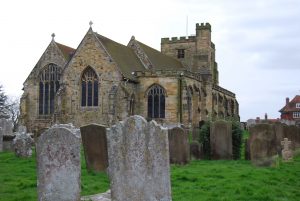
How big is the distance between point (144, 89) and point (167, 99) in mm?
1959

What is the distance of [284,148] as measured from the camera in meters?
16.3

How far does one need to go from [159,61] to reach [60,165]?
116ft

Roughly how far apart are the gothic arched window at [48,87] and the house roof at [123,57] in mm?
4835

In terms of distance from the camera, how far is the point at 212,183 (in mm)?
11094

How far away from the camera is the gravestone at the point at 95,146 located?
487 inches

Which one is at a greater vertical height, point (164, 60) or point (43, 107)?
point (164, 60)

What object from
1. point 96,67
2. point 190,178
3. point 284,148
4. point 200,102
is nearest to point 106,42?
point 96,67

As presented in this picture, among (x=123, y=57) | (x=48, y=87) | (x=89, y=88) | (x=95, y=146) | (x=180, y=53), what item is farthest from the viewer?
(x=180, y=53)

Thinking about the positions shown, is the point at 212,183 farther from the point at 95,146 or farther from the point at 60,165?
the point at 60,165

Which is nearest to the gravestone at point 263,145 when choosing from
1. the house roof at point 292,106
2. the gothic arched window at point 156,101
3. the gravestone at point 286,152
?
the gravestone at point 286,152

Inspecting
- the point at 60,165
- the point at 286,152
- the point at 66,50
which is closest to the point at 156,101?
the point at 66,50

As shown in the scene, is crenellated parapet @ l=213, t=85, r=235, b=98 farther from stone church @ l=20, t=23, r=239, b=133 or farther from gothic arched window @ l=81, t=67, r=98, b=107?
gothic arched window @ l=81, t=67, r=98, b=107

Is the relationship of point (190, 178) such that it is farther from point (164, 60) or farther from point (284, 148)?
point (164, 60)

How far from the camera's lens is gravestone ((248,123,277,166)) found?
46.8 ft
